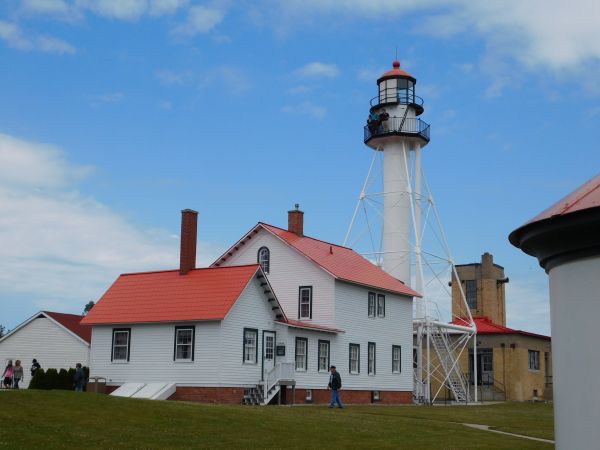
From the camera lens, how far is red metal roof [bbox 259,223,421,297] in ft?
138

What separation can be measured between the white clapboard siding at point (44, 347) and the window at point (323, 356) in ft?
40.4

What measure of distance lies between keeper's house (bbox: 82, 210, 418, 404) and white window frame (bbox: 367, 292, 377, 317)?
2.5 inches

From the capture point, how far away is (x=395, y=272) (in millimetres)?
49281

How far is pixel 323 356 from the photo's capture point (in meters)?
40.7

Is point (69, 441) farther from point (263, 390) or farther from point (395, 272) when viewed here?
point (395, 272)

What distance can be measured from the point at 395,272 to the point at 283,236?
29.9 feet

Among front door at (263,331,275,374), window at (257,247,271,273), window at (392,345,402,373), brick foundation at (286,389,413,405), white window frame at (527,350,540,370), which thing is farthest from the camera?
white window frame at (527,350,540,370)

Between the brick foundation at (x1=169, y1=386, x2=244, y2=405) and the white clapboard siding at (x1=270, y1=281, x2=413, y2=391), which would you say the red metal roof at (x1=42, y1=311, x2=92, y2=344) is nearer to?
the brick foundation at (x1=169, y1=386, x2=244, y2=405)

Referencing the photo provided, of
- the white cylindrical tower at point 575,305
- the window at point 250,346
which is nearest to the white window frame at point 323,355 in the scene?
the window at point 250,346

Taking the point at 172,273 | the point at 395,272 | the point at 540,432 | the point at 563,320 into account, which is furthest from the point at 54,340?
the point at 563,320

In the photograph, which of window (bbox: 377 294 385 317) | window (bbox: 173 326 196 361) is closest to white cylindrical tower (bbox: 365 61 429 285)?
window (bbox: 377 294 385 317)

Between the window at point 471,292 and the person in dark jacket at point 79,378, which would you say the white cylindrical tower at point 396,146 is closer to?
the window at point 471,292

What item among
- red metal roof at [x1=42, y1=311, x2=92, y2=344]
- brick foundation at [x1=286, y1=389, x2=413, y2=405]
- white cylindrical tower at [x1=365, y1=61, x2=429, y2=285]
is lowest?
brick foundation at [x1=286, y1=389, x2=413, y2=405]

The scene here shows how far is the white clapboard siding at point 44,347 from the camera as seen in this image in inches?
1743
